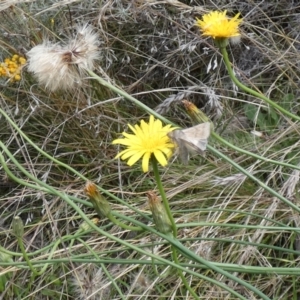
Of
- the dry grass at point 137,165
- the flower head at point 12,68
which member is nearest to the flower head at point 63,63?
the dry grass at point 137,165

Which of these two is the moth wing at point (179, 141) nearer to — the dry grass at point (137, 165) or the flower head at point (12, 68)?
the dry grass at point (137, 165)

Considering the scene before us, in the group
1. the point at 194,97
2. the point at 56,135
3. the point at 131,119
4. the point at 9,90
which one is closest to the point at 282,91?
the point at 194,97

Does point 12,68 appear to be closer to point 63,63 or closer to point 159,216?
point 63,63

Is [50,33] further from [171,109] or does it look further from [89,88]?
[171,109]

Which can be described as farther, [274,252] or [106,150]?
[106,150]

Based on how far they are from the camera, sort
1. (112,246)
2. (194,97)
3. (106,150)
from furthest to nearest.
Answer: (194,97) < (106,150) < (112,246)
